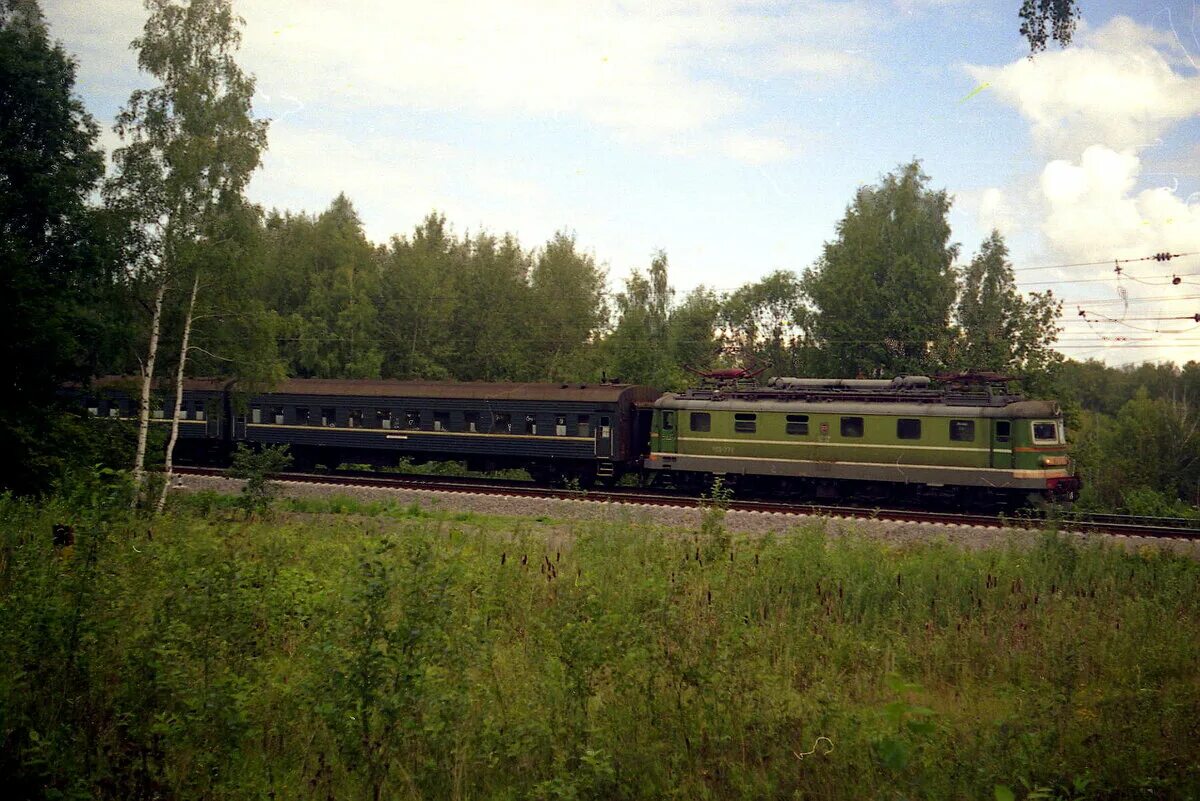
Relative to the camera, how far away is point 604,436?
27875 mm

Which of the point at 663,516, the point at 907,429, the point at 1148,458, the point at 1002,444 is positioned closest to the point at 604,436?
the point at 663,516

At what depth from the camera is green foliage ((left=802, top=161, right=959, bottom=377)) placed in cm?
3912

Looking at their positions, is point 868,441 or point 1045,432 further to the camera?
point 868,441

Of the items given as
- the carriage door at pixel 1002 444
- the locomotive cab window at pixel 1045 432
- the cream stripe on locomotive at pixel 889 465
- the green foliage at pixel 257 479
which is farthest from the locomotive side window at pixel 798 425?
the green foliage at pixel 257 479

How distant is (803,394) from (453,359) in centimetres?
3069

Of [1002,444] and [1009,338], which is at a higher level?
[1009,338]

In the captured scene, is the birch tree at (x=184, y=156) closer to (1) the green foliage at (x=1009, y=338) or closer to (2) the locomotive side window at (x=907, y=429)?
(2) the locomotive side window at (x=907, y=429)

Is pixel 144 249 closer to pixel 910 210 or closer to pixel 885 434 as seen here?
pixel 885 434

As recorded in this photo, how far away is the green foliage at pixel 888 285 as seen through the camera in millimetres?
39125

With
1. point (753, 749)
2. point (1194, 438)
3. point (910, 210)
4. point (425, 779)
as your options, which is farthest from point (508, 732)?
point (1194, 438)

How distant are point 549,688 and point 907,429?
18.9 meters

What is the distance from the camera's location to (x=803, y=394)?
85.5 feet

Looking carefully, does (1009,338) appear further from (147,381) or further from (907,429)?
(147,381)

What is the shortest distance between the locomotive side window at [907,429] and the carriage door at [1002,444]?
1937 mm
